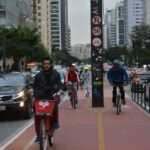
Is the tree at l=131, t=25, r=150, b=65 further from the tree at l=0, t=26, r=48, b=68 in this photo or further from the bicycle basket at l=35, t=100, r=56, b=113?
the bicycle basket at l=35, t=100, r=56, b=113

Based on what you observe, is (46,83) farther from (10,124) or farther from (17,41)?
(17,41)

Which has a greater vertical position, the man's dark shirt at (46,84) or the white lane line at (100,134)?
the man's dark shirt at (46,84)

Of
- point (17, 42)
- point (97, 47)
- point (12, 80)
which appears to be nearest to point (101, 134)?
point (12, 80)

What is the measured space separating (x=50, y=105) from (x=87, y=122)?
6255 millimetres

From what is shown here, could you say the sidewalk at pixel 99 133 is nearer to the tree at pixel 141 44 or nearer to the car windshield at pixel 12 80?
the car windshield at pixel 12 80

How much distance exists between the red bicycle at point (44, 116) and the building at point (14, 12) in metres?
86.3

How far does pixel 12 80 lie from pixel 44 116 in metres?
9.75

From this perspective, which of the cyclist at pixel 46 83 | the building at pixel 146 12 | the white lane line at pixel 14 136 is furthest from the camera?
the building at pixel 146 12

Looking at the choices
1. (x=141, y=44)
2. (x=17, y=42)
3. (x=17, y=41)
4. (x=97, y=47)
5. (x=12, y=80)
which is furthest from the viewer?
(x=141, y=44)

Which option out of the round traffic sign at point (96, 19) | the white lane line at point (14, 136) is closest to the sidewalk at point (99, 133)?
the white lane line at point (14, 136)

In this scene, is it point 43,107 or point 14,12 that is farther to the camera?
point 14,12

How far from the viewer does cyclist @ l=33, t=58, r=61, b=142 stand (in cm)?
1158

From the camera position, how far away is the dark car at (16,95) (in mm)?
19203

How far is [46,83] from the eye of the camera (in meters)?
11.7
